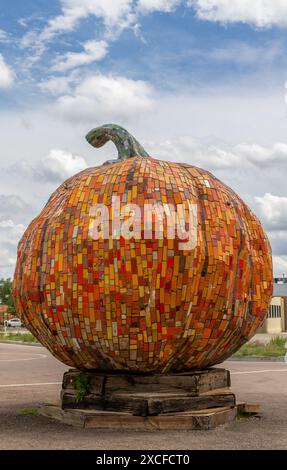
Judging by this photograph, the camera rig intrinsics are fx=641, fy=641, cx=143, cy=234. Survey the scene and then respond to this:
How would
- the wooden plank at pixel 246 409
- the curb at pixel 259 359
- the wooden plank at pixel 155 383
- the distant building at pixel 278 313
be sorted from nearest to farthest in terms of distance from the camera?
1. the wooden plank at pixel 155 383
2. the wooden plank at pixel 246 409
3. the curb at pixel 259 359
4. the distant building at pixel 278 313

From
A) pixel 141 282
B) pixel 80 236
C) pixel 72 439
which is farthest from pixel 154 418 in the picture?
pixel 80 236

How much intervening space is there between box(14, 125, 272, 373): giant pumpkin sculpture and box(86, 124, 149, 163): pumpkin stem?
76 cm

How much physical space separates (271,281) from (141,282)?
1.97m

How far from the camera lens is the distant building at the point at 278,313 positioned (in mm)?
40822

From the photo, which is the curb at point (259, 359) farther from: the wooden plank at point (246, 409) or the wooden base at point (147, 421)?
the wooden base at point (147, 421)

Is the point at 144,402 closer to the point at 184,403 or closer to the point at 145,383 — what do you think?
the point at 145,383

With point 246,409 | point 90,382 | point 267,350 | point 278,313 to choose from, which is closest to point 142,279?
point 90,382

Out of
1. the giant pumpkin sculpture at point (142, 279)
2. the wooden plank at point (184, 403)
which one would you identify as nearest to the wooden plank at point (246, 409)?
the wooden plank at point (184, 403)

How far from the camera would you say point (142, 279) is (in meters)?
6.68

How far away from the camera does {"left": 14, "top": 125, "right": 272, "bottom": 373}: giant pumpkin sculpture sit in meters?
6.72

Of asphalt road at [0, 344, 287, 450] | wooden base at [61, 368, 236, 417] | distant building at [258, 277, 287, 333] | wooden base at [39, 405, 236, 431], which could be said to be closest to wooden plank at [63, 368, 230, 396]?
wooden base at [61, 368, 236, 417]
